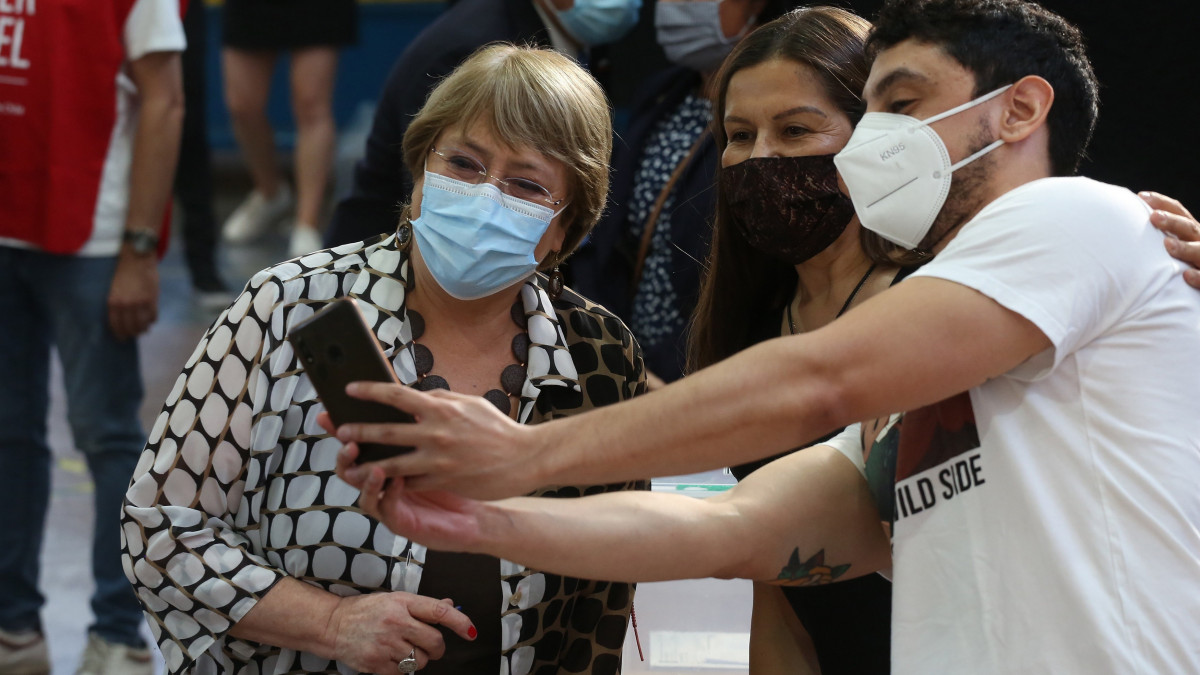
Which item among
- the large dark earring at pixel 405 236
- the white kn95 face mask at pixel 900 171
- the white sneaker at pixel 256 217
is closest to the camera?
the white kn95 face mask at pixel 900 171

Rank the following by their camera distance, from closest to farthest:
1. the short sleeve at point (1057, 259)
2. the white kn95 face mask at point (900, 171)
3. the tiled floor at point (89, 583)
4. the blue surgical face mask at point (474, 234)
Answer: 1. the short sleeve at point (1057, 259)
2. the white kn95 face mask at point (900, 171)
3. the blue surgical face mask at point (474, 234)
4. the tiled floor at point (89, 583)

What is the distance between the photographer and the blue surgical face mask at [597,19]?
3559 mm

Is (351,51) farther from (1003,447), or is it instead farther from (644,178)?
(1003,447)

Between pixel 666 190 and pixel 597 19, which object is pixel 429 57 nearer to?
pixel 597 19

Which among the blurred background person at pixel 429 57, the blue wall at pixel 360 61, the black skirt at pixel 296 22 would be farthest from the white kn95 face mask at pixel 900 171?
the blue wall at pixel 360 61

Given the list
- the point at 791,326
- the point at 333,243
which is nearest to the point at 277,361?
the point at 791,326

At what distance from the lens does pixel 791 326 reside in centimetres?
226

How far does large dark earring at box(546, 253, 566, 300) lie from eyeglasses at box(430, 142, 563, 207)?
0.16 meters

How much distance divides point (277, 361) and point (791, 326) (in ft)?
2.94

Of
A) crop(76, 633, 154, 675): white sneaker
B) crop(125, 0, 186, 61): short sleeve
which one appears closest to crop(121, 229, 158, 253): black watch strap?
crop(125, 0, 186, 61): short sleeve

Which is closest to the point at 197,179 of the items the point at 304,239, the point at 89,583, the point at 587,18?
the point at 304,239

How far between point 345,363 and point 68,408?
7.82 ft

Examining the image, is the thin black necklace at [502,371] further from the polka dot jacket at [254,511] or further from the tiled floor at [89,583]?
the tiled floor at [89,583]

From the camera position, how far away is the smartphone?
4.34 feet
